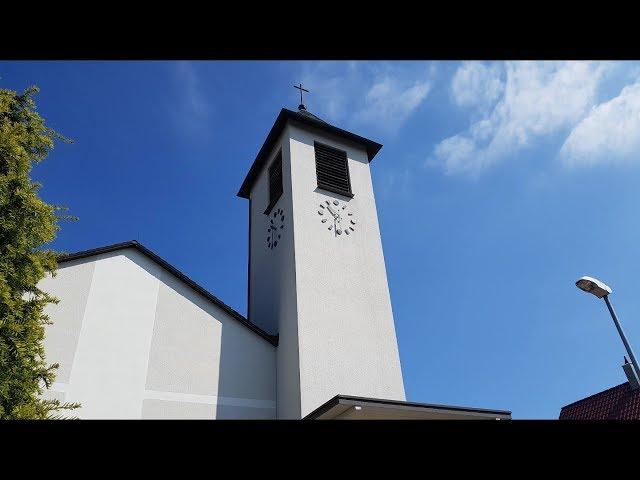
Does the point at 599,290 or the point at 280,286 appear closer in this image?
the point at 599,290

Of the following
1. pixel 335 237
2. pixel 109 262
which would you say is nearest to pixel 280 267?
pixel 335 237

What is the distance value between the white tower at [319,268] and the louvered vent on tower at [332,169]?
0.03 meters

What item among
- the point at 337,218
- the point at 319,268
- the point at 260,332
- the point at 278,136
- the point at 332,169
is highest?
the point at 278,136

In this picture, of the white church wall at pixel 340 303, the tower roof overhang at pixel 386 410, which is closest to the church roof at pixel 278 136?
the white church wall at pixel 340 303

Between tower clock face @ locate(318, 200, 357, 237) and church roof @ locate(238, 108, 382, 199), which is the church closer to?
tower clock face @ locate(318, 200, 357, 237)

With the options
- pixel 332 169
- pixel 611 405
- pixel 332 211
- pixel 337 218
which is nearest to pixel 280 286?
pixel 337 218

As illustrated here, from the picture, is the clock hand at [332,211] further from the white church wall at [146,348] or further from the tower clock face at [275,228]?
the white church wall at [146,348]

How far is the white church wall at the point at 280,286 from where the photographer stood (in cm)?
995

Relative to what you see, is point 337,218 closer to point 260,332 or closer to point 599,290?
point 260,332

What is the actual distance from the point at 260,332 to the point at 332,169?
17.9 ft

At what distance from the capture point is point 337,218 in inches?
501

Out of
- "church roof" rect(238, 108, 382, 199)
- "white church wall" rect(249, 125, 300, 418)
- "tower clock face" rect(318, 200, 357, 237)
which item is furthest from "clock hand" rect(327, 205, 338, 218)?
"church roof" rect(238, 108, 382, 199)
